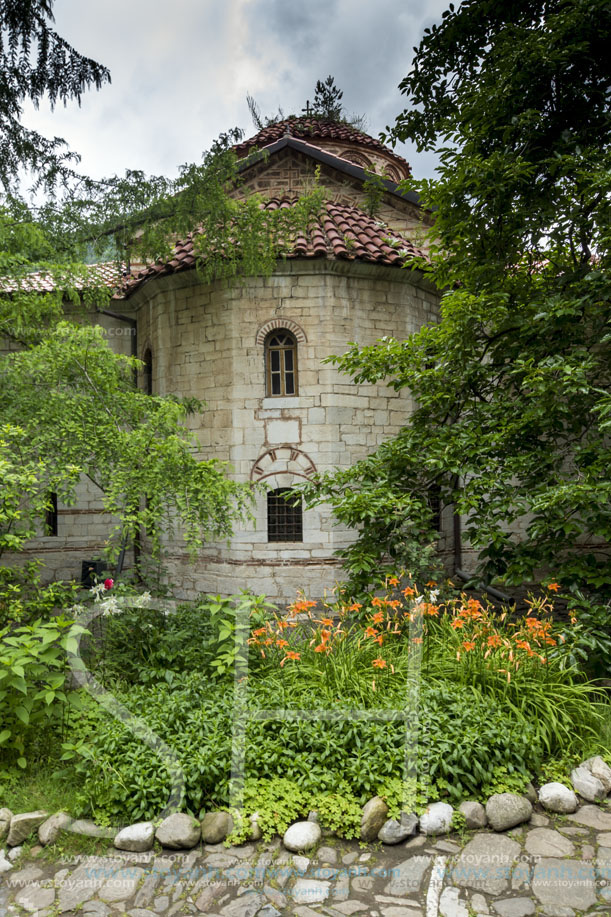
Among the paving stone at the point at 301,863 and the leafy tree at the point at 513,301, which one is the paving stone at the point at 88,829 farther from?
the leafy tree at the point at 513,301

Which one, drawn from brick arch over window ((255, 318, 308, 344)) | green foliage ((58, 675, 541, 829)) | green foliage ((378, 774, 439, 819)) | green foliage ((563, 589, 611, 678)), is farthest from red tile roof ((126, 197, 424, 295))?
green foliage ((378, 774, 439, 819))

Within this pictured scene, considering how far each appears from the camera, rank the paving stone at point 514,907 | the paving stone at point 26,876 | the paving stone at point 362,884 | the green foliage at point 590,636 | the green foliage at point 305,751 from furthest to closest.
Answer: the green foliage at point 590,636 < the green foliage at point 305,751 < the paving stone at point 26,876 < the paving stone at point 362,884 < the paving stone at point 514,907

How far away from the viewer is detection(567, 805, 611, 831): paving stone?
3736mm

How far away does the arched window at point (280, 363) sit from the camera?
941 centimetres

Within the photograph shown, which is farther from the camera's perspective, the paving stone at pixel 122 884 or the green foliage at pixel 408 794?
the green foliage at pixel 408 794

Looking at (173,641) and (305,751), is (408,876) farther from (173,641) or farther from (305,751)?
(173,641)

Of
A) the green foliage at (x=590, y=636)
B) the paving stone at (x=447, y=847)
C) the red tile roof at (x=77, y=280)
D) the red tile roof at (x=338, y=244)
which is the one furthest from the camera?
the red tile roof at (x=338, y=244)

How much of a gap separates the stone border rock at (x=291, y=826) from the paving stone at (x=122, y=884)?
0.54ft

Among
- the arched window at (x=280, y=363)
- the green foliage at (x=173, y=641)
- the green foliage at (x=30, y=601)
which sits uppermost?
the arched window at (x=280, y=363)

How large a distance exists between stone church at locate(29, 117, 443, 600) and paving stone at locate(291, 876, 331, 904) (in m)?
5.63

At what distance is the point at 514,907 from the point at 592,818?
103 cm

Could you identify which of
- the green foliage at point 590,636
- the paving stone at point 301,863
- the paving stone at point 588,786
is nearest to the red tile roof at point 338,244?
the green foliage at point 590,636

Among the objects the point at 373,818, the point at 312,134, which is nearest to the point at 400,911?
the point at 373,818

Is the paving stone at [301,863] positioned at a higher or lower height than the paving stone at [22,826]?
lower
